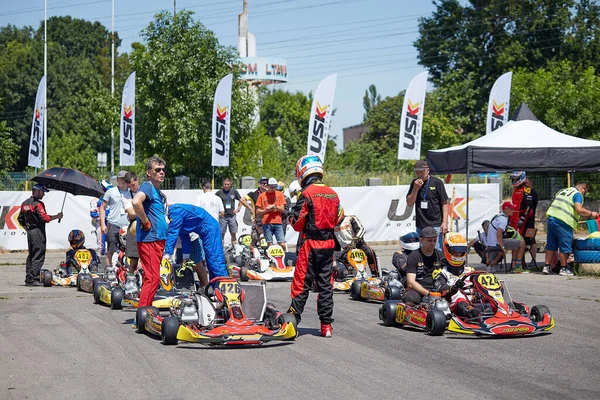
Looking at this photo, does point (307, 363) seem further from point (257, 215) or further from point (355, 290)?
point (257, 215)

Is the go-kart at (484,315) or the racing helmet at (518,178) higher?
the racing helmet at (518,178)

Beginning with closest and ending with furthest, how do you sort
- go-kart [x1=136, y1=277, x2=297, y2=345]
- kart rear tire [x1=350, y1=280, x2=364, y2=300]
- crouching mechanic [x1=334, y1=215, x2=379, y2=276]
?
1. go-kart [x1=136, y1=277, x2=297, y2=345]
2. kart rear tire [x1=350, y1=280, x2=364, y2=300]
3. crouching mechanic [x1=334, y1=215, x2=379, y2=276]

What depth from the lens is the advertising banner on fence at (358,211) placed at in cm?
2356

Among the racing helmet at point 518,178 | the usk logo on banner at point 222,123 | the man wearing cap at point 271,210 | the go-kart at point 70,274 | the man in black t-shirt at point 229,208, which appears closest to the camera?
the go-kart at point 70,274

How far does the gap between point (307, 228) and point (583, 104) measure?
30.4 meters

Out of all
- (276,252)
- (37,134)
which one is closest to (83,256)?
(276,252)

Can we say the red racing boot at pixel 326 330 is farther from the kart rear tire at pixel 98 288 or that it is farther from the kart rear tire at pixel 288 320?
the kart rear tire at pixel 98 288

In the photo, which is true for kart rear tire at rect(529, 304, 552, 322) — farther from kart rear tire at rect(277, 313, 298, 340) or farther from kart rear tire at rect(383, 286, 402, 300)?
kart rear tire at rect(277, 313, 298, 340)

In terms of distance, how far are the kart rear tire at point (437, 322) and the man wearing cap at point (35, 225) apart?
323 inches

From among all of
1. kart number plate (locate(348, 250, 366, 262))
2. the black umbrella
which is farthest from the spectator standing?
the black umbrella

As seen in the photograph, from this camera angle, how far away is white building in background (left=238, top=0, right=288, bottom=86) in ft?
186

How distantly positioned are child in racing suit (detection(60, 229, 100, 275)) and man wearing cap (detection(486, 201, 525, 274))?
25.1ft

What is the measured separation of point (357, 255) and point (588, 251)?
5061 mm

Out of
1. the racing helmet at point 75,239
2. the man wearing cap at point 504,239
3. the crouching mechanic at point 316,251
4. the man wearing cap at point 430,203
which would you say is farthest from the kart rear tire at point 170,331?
the man wearing cap at point 504,239
